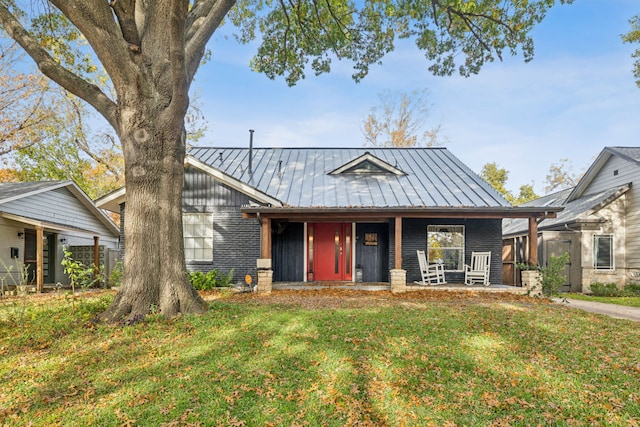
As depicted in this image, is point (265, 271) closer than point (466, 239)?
Yes

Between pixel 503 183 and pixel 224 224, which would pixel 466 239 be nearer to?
pixel 224 224

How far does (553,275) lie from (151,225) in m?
9.69

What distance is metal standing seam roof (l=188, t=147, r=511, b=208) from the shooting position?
1090 centimetres

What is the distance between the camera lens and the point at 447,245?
37.6 ft

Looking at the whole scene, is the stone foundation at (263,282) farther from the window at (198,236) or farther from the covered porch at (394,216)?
the window at (198,236)

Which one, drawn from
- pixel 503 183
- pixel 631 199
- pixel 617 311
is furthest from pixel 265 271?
pixel 503 183

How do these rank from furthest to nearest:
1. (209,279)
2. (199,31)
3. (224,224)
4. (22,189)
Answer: (22,189) < (224,224) < (209,279) < (199,31)

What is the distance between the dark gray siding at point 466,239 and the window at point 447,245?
157 mm

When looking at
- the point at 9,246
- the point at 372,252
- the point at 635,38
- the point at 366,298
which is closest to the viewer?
the point at 366,298

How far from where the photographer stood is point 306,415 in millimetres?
3191

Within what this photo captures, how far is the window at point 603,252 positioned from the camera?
12.8 metres

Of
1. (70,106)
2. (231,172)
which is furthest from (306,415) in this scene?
(70,106)

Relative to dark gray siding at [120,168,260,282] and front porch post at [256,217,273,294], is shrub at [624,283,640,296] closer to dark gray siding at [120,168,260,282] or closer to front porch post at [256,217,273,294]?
front porch post at [256,217,273,294]

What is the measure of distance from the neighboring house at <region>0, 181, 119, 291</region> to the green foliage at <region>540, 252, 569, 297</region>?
595 inches
